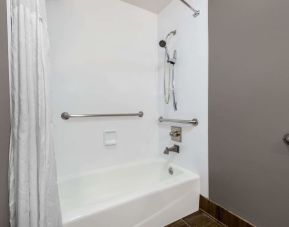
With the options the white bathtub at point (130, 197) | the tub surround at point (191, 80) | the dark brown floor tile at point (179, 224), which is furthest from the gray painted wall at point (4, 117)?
the tub surround at point (191, 80)

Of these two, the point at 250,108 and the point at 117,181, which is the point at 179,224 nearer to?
the point at 117,181

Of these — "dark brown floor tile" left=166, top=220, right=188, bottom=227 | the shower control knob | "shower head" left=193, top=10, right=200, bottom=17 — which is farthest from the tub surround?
the shower control knob

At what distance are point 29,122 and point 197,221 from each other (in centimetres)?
139

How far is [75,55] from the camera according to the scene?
4.99 feet

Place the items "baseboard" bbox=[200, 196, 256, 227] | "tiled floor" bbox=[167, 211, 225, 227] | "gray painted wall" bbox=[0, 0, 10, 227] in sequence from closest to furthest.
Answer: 1. "gray painted wall" bbox=[0, 0, 10, 227]
2. "baseboard" bbox=[200, 196, 256, 227]
3. "tiled floor" bbox=[167, 211, 225, 227]

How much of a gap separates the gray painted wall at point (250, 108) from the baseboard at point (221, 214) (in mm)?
45

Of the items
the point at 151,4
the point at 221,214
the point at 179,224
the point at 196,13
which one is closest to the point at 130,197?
the point at 179,224

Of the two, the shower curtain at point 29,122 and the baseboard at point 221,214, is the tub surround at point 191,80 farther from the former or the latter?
the shower curtain at point 29,122

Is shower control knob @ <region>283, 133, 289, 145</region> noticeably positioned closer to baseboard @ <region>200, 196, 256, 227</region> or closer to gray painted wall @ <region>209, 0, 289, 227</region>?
gray painted wall @ <region>209, 0, 289, 227</region>

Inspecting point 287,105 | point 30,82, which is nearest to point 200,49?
point 287,105

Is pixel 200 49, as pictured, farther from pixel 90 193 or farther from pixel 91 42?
pixel 90 193

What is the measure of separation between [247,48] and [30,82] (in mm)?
1303

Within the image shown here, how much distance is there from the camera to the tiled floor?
1274mm

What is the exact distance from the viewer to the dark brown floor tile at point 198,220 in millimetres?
1285
